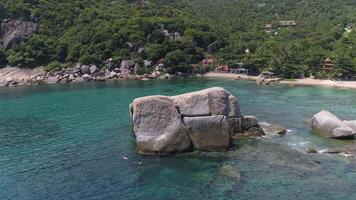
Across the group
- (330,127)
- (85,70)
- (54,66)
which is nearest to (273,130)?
(330,127)

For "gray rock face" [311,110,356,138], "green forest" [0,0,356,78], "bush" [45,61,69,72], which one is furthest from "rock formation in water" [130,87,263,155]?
"bush" [45,61,69,72]

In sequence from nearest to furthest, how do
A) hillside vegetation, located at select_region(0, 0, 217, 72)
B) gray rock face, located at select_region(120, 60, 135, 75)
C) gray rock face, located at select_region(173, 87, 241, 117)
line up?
gray rock face, located at select_region(173, 87, 241, 117) < gray rock face, located at select_region(120, 60, 135, 75) < hillside vegetation, located at select_region(0, 0, 217, 72)

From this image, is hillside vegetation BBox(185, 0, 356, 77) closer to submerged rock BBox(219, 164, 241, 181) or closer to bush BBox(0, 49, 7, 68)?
submerged rock BBox(219, 164, 241, 181)

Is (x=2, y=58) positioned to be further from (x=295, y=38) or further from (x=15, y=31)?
(x=295, y=38)

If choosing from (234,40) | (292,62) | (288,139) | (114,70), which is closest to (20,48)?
(114,70)

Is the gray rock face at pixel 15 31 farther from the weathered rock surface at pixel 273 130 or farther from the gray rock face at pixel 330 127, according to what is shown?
the gray rock face at pixel 330 127

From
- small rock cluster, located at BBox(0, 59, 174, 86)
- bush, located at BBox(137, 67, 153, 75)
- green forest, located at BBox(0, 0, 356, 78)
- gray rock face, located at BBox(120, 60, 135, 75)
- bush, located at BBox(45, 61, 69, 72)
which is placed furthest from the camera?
bush, located at BBox(45, 61, 69, 72)
